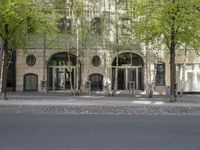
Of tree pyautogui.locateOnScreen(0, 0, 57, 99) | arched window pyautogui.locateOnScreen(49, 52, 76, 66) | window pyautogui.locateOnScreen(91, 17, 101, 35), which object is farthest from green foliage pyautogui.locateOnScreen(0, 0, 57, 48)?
arched window pyautogui.locateOnScreen(49, 52, 76, 66)

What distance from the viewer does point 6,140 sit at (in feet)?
40.9

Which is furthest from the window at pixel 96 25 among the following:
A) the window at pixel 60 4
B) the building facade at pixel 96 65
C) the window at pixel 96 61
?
the window at pixel 60 4

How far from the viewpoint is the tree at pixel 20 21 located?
1125 inches

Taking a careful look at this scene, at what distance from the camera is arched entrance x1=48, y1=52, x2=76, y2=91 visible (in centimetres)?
4484

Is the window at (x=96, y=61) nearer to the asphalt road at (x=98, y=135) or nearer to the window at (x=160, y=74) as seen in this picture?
the window at (x=160, y=74)

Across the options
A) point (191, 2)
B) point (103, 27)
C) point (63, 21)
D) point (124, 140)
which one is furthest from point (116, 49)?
point (124, 140)

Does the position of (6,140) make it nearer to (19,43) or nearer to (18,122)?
(18,122)

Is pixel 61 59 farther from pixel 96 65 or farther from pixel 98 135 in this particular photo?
pixel 98 135

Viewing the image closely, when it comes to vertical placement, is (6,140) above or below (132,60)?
below

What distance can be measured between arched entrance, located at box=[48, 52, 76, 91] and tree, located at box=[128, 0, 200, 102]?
14399 mm

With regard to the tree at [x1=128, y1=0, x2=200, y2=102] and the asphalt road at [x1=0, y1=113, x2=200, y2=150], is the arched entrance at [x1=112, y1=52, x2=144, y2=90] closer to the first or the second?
the tree at [x1=128, y1=0, x2=200, y2=102]

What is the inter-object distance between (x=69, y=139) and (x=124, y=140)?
4.59 feet

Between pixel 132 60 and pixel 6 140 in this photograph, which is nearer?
pixel 6 140

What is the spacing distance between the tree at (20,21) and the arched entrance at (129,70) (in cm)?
1253
